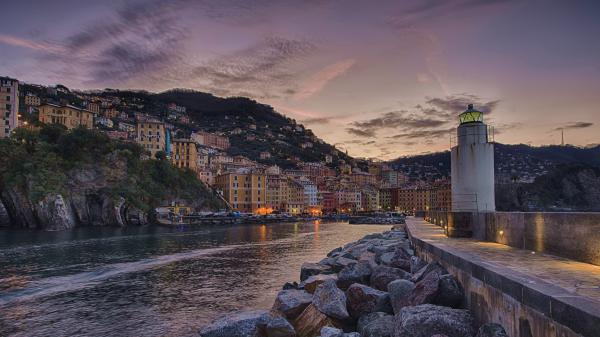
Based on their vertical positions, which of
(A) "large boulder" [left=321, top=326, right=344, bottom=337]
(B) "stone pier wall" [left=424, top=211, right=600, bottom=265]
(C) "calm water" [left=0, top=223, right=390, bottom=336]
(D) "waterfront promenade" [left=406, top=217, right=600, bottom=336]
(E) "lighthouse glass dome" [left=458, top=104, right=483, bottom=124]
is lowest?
(C) "calm water" [left=0, top=223, right=390, bottom=336]

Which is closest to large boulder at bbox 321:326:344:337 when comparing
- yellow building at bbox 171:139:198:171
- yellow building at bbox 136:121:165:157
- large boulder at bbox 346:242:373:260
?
large boulder at bbox 346:242:373:260

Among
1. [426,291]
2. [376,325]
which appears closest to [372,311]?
[376,325]

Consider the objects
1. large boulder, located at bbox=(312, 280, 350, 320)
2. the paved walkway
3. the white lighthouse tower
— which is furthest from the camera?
the white lighthouse tower

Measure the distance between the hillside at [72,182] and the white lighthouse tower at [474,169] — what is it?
6126cm

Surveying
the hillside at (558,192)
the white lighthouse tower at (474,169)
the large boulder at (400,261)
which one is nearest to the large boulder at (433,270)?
the large boulder at (400,261)

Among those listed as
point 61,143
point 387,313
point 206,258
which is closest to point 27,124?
point 61,143

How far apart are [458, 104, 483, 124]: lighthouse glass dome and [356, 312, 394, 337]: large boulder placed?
7.17 m

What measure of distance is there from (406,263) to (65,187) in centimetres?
6895

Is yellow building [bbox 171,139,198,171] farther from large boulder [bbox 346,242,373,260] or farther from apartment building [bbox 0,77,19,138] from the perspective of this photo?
large boulder [bbox 346,242,373,260]

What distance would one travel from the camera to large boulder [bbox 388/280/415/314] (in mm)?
7508

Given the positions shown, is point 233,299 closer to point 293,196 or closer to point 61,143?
point 61,143

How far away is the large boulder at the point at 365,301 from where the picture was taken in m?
8.39

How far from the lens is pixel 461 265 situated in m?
6.75

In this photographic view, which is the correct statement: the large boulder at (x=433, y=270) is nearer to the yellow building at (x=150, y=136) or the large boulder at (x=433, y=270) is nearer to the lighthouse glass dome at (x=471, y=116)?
the lighthouse glass dome at (x=471, y=116)
